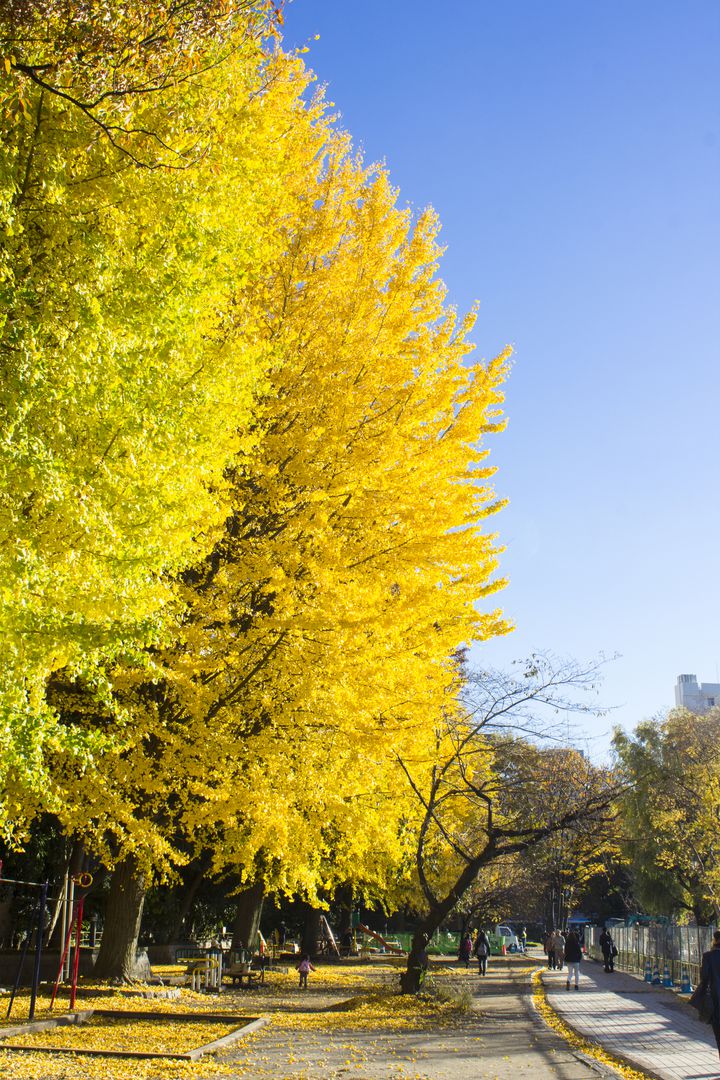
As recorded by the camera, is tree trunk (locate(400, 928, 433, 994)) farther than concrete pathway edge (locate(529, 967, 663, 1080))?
Yes

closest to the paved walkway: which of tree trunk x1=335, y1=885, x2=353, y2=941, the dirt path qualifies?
the dirt path

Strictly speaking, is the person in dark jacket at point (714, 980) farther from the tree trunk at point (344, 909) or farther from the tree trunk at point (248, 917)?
the tree trunk at point (344, 909)

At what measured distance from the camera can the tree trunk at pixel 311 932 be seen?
2766 centimetres

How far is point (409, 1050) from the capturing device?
9.64m

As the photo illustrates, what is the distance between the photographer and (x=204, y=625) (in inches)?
385

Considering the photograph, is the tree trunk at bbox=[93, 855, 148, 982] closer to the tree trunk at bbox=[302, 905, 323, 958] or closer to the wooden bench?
the wooden bench

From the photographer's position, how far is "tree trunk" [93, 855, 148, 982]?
43.7ft

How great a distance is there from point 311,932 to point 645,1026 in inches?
676

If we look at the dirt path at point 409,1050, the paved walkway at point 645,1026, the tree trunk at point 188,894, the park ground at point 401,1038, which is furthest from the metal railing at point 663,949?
the tree trunk at point 188,894

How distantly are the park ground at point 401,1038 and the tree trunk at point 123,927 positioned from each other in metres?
0.51

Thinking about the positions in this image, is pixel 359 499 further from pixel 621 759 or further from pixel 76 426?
pixel 621 759

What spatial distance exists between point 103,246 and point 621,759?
33499 mm

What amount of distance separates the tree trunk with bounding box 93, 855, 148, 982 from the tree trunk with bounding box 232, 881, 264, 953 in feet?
33.8

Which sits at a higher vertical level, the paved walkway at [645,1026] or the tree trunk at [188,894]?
the tree trunk at [188,894]
